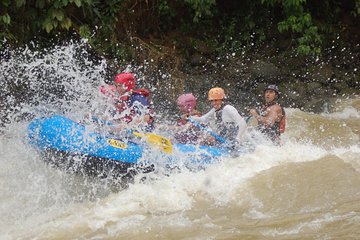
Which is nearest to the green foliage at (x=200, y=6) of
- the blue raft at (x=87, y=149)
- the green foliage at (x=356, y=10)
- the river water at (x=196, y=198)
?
the green foliage at (x=356, y=10)

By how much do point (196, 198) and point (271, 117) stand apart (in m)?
1.94

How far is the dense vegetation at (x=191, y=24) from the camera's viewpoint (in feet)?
29.3

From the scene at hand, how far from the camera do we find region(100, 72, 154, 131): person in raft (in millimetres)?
6703

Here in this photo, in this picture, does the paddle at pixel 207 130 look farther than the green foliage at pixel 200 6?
No

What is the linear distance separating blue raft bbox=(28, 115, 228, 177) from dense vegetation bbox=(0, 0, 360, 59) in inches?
109

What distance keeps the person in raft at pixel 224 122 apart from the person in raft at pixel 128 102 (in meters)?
0.67

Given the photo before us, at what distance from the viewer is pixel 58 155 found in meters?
5.95

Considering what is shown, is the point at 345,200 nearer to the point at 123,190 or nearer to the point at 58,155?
the point at 123,190

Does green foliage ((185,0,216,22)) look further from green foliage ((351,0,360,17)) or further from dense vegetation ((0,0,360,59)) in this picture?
green foliage ((351,0,360,17))

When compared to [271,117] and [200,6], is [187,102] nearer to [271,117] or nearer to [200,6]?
[271,117]

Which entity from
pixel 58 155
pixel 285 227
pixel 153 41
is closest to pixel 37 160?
pixel 58 155

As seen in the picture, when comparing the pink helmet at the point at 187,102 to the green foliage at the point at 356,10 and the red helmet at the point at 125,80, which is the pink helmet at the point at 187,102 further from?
the green foliage at the point at 356,10

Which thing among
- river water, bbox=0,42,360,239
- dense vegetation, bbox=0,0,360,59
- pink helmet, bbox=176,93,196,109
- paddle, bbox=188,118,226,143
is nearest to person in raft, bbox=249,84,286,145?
river water, bbox=0,42,360,239

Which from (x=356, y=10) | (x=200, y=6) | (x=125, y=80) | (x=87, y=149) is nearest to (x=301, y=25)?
(x=356, y=10)
